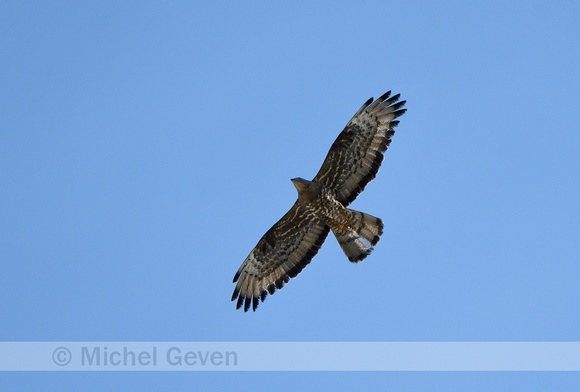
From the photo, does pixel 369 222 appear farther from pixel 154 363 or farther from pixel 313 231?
pixel 154 363

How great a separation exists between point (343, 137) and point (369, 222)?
5.30ft

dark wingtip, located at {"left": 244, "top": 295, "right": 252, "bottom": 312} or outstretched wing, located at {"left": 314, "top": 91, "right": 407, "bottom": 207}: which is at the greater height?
outstretched wing, located at {"left": 314, "top": 91, "right": 407, "bottom": 207}

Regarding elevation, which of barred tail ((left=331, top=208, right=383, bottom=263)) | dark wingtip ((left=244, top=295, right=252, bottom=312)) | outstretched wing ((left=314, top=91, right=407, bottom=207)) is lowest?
dark wingtip ((left=244, top=295, right=252, bottom=312))

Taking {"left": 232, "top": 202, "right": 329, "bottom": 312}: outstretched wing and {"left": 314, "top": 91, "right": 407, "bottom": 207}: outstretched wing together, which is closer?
{"left": 314, "top": 91, "right": 407, "bottom": 207}: outstretched wing

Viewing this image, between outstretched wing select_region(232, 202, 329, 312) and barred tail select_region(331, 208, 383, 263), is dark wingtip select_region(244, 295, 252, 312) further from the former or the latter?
barred tail select_region(331, 208, 383, 263)

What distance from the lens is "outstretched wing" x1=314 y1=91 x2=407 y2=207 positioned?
34.4ft

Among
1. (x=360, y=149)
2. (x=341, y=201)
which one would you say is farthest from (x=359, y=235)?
(x=360, y=149)

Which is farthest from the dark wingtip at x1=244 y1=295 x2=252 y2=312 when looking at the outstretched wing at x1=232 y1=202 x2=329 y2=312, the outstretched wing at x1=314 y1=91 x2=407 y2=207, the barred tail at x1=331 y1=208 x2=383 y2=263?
the outstretched wing at x1=314 y1=91 x2=407 y2=207

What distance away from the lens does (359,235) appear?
34.4ft

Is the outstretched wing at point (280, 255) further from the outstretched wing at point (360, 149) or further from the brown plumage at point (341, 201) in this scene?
the outstretched wing at point (360, 149)

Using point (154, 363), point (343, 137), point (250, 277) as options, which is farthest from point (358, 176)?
point (154, 363)

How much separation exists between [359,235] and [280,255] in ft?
5.30

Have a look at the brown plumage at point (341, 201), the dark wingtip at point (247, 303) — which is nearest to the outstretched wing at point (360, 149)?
the brown plumage at point (341, 201)

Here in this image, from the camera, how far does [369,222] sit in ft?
34.0
